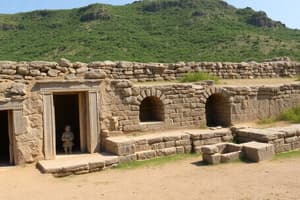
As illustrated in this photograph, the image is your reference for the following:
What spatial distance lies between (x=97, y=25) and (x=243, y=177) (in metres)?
28.0

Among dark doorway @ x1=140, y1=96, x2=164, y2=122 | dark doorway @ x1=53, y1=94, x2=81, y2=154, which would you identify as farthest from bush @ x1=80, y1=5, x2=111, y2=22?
dark doorway @ x1=140, y1=96, x2=164, y2=122

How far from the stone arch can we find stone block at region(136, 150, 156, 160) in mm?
3111

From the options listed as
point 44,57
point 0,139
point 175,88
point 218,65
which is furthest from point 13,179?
point 44,57

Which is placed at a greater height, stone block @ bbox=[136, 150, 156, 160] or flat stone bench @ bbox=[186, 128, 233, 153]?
flat stone bench @ bbox=[186, 128, 233, 153]

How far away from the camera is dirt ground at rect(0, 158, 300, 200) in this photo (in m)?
6.96

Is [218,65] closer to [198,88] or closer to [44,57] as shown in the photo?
[198,88]

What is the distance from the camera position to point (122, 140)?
391 inches

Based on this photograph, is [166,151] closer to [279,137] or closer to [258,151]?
[258,151]

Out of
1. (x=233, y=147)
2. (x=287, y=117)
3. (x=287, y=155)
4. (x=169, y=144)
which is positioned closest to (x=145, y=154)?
(x=169, y=144)

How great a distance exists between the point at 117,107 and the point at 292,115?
6313mm

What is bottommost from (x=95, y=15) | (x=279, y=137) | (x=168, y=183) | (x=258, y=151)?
(x=168, y=183)

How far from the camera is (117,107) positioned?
35.2 feet

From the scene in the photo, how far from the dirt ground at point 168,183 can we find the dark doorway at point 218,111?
3336 mm

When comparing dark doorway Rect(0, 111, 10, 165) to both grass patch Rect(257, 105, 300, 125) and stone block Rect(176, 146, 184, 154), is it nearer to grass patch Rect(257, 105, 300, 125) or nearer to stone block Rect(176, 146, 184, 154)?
stone block Rect(176, 146, 184, 154)
